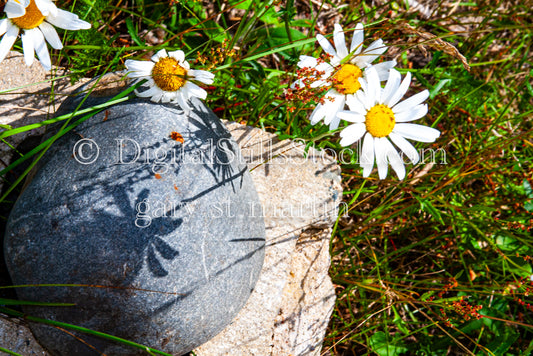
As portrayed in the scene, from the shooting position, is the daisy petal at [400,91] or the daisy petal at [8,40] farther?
the daisy petal at [400,91]

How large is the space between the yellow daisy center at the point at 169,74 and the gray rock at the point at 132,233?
115 mm

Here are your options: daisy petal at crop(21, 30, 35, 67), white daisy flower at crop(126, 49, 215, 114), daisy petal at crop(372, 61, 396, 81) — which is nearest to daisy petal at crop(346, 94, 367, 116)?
daisy petal at crop(372, 61, 396, 81)

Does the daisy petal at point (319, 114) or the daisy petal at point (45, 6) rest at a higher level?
the daisy petal at point (45, 6)

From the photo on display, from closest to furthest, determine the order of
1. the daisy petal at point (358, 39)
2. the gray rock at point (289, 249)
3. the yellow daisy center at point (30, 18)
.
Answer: the yellow daisy center at point (30, 18)
the daisy petal at point (358, 39)
the gray rock at point (289, 249)

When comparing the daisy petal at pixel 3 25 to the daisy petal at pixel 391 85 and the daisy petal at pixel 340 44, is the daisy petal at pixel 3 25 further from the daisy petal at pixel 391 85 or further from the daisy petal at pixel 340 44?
the daisy petal at pixel 391 85

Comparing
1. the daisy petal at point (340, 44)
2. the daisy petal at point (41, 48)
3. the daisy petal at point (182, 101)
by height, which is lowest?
the daisy petal at point (182, 101)

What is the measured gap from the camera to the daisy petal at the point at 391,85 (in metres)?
1.91

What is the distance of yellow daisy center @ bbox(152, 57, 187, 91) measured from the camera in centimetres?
188

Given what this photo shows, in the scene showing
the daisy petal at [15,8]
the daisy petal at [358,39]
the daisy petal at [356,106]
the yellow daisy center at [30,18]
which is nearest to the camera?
the daisy petal at [15,8]

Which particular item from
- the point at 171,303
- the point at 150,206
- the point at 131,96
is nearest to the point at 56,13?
the point at 131,96

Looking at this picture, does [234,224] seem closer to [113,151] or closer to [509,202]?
[113,151]

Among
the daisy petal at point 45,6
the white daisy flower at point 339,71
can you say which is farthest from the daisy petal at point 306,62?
the daisy petal at point 45,6

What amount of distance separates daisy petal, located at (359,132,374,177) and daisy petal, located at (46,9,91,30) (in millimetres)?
1261
